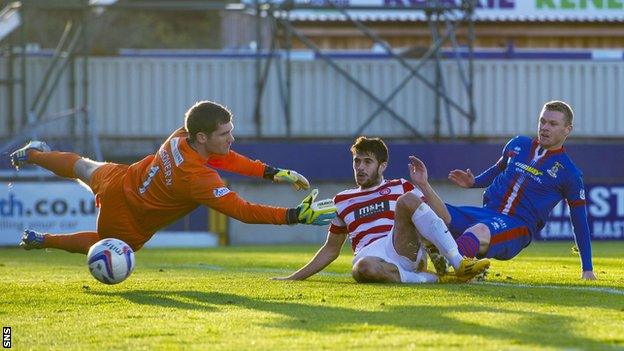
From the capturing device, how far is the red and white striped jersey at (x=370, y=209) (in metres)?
11.2

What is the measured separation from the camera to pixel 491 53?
1238 inches

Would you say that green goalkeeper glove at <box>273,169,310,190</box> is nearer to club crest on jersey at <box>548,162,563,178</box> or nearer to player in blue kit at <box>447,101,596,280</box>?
player in blue kit at <box>447,101,596,280</box>

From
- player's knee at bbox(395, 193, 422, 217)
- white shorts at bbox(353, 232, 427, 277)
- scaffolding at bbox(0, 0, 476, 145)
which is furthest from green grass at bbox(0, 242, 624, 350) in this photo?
scaffolding at bbox(0, 0, 476, 145)

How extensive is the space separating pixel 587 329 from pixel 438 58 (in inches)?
833

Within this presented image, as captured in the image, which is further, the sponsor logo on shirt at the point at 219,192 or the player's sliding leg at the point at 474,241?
the player's sliding leg at the point at 474,241

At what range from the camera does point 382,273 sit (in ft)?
36.6

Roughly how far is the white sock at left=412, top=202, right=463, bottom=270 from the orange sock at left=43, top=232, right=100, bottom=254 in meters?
3.16

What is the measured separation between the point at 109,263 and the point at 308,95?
766 inches

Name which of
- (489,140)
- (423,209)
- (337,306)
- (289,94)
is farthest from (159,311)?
(489,140)

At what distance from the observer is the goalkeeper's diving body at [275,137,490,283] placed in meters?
10.9

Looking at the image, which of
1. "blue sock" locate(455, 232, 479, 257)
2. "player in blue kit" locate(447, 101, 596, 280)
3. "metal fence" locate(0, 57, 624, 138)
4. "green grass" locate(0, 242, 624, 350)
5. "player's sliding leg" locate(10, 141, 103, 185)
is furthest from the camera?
"metal fence" locate(0, 57, 624, 138)

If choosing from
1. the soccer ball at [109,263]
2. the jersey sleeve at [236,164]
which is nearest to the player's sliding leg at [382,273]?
the jersey sleeve at [236,164]

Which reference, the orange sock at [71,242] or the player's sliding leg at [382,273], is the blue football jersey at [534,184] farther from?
the orange sock at [71,242]

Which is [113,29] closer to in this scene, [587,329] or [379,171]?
[379,171]
